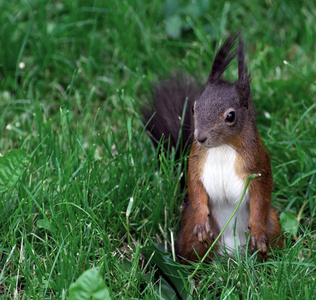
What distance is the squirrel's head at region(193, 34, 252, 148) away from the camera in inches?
92.3

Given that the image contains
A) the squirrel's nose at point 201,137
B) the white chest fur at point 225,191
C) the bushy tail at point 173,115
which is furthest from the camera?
the bushy tail at point 173,115

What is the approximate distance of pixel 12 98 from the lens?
3564 mm

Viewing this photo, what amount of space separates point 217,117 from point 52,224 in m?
0.82

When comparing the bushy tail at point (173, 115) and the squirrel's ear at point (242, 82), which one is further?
the bushy tail at point (173, 115)

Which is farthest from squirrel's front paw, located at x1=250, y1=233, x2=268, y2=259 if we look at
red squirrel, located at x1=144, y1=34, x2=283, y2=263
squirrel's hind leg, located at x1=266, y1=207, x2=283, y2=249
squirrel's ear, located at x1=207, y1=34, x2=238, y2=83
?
squirrel's ear, located at x1=207, y1=34, x2=238, y2=83

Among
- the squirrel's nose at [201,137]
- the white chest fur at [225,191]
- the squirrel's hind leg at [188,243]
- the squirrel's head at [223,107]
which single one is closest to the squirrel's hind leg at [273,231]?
the white chest fur at [225,191]

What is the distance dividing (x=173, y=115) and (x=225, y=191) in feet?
2.29

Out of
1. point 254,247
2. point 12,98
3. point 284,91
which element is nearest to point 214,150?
point 254,247

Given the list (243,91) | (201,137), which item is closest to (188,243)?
(201,137)

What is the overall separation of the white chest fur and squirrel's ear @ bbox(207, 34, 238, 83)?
323mm

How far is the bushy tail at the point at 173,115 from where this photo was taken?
294 cm

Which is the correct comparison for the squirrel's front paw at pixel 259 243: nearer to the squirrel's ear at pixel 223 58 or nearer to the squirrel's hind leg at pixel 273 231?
the squirrel's hind leg at pixel 273 231

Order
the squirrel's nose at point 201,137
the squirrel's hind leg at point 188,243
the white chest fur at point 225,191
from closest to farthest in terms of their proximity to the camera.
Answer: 1. the squirrel's nose at point 201,137
2. the white chest fur at point 225,191
3. the squirrel's hind leg at point 188,243

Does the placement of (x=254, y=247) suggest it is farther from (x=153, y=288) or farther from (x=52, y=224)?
(x=52, y=224)
